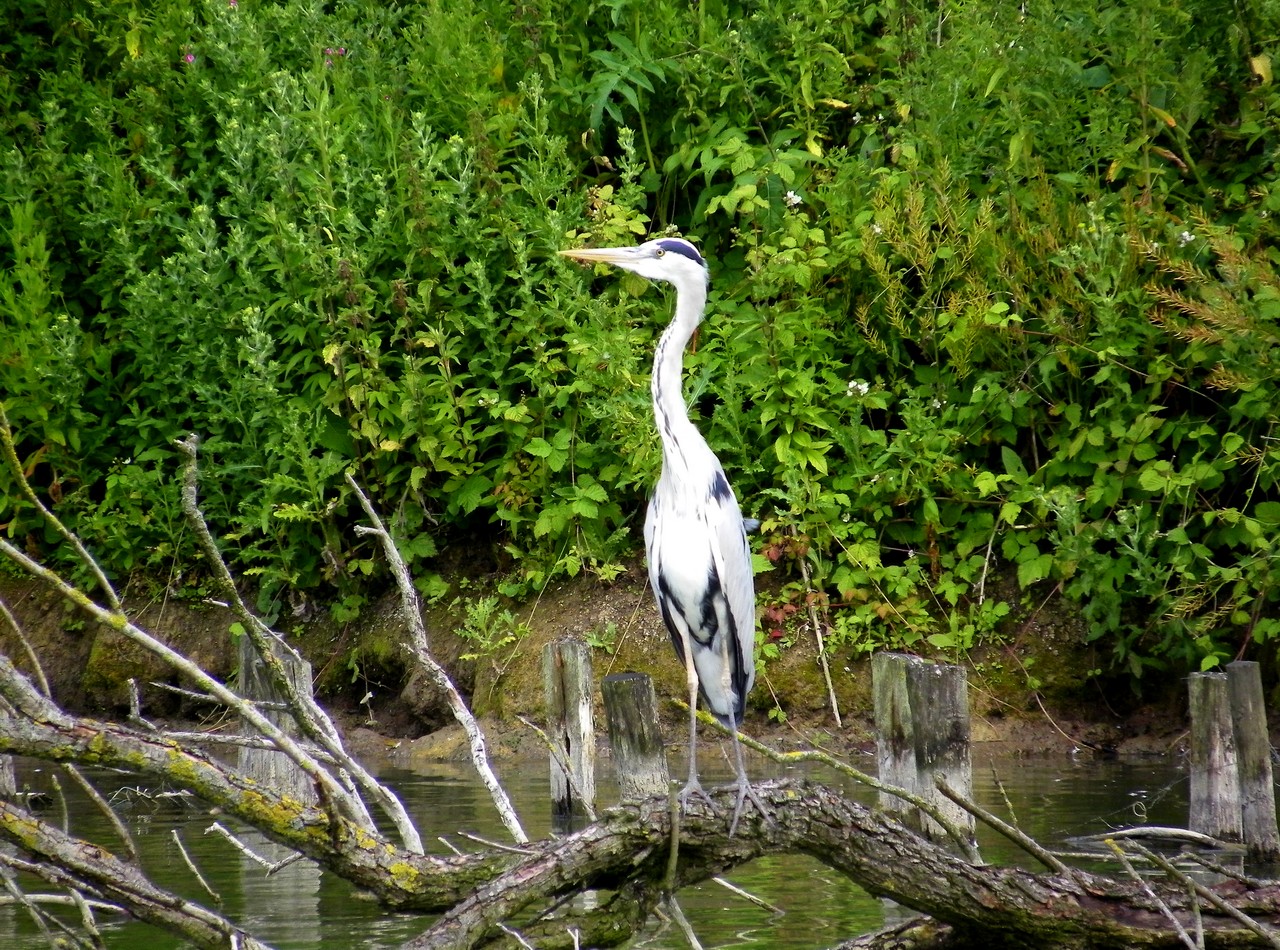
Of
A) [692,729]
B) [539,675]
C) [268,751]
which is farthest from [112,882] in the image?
[539,675]

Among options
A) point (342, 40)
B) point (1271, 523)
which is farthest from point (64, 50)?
Result: point (1271, 523)

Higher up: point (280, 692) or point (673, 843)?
point (280, 692)

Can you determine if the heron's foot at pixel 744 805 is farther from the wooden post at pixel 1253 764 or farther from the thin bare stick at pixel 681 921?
the wooden post at pixel 1253 764

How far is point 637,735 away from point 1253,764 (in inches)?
84.0

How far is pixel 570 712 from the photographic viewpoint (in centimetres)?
539

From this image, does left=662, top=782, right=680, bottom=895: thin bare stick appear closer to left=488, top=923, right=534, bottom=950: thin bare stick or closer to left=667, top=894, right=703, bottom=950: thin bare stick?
left=667, top=894, right=703, bottom=950: thin bare stick

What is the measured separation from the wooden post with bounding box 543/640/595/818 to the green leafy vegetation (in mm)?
1867

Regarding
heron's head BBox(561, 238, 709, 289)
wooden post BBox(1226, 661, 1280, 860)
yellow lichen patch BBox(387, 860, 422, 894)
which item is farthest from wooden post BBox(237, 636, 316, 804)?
wooden post BBox(1226, 661, 1280, 860)

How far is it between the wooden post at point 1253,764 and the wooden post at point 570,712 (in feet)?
7.65

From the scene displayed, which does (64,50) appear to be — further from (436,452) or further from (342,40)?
(436,452)

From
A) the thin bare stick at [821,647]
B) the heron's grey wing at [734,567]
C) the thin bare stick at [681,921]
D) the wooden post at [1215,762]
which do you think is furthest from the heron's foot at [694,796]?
the thin bare stick at [821,647]

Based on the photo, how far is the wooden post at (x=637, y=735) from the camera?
16.4 feet

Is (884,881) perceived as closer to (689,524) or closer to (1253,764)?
(689,524)

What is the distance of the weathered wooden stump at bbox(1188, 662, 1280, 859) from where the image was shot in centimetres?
479
